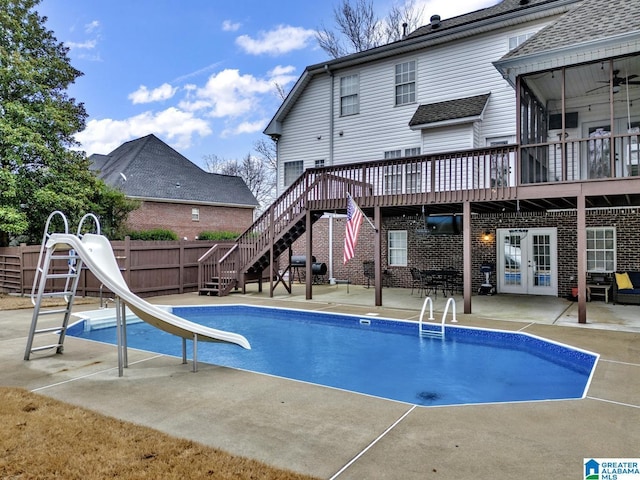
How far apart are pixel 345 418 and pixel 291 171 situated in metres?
14.4

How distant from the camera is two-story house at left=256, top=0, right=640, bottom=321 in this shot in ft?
29.8

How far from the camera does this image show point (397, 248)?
1577 centimetres

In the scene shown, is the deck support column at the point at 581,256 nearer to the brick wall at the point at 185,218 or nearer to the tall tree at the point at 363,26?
the tall tree at the point at 363,26

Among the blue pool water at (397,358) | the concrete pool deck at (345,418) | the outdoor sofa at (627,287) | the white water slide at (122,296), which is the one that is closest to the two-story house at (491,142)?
the outdoor sofa at (627,287)

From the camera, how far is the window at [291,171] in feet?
57.2

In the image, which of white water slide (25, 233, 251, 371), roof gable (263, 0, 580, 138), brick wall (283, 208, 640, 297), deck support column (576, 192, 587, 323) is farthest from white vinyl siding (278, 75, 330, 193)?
white water slide (25, 233, 251, 371)

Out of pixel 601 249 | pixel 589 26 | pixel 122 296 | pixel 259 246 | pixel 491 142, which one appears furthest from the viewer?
pixel 259 246

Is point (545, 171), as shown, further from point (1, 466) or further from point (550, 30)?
point (1, 466)

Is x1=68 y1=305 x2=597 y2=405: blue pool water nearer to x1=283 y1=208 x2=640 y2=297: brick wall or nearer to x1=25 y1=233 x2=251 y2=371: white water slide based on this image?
x1=25 y1=233 x2=251 y2=371: white water slide

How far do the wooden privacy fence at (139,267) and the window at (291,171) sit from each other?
4.32 meters

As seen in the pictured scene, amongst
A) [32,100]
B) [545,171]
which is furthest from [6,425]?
[32,100]

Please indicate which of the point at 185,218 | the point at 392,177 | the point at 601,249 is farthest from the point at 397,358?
the point at 185,218

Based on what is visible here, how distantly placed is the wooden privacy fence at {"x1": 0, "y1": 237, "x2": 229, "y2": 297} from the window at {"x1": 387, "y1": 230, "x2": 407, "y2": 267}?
642cm

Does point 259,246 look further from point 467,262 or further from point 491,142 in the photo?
point 491,142
